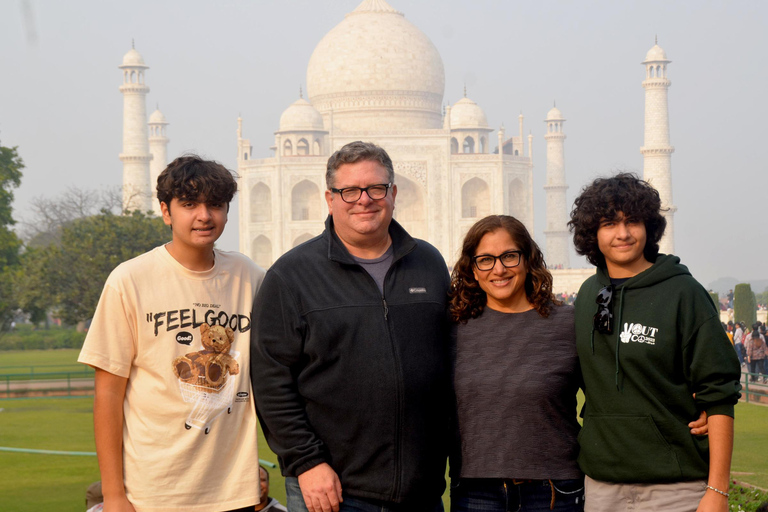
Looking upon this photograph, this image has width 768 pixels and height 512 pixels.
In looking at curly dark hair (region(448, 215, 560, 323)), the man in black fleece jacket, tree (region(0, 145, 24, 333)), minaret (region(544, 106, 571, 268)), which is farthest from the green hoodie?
minaret (region(544, 106, 571, 268))

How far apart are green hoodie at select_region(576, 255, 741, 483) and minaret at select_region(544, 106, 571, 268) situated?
29.1 m

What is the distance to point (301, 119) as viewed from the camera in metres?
30.0

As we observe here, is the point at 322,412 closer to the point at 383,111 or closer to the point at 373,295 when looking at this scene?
the point at 373,295

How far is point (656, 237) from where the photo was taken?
232cm

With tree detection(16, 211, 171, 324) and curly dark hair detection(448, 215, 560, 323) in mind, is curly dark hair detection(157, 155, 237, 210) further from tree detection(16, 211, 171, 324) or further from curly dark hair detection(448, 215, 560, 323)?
tree detection(16, 211, 171, 324)

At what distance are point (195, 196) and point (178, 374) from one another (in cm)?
42

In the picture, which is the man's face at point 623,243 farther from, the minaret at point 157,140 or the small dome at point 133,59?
the minaret at point 157,140

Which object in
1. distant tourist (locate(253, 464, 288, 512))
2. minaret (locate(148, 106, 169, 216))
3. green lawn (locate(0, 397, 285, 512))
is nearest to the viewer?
distant tourist (locate(253, 464, 288, 512))

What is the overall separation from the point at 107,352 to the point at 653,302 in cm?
127

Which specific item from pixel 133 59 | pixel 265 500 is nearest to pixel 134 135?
pixel 133 59

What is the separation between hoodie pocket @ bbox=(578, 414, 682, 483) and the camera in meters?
2.18

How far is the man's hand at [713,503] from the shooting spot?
2.10 meters

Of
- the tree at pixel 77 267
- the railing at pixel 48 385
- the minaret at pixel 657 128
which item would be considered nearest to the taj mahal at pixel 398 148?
the minaret at pixel 657 128

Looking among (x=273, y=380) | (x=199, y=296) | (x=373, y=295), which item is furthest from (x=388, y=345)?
(x=199, y=296)
